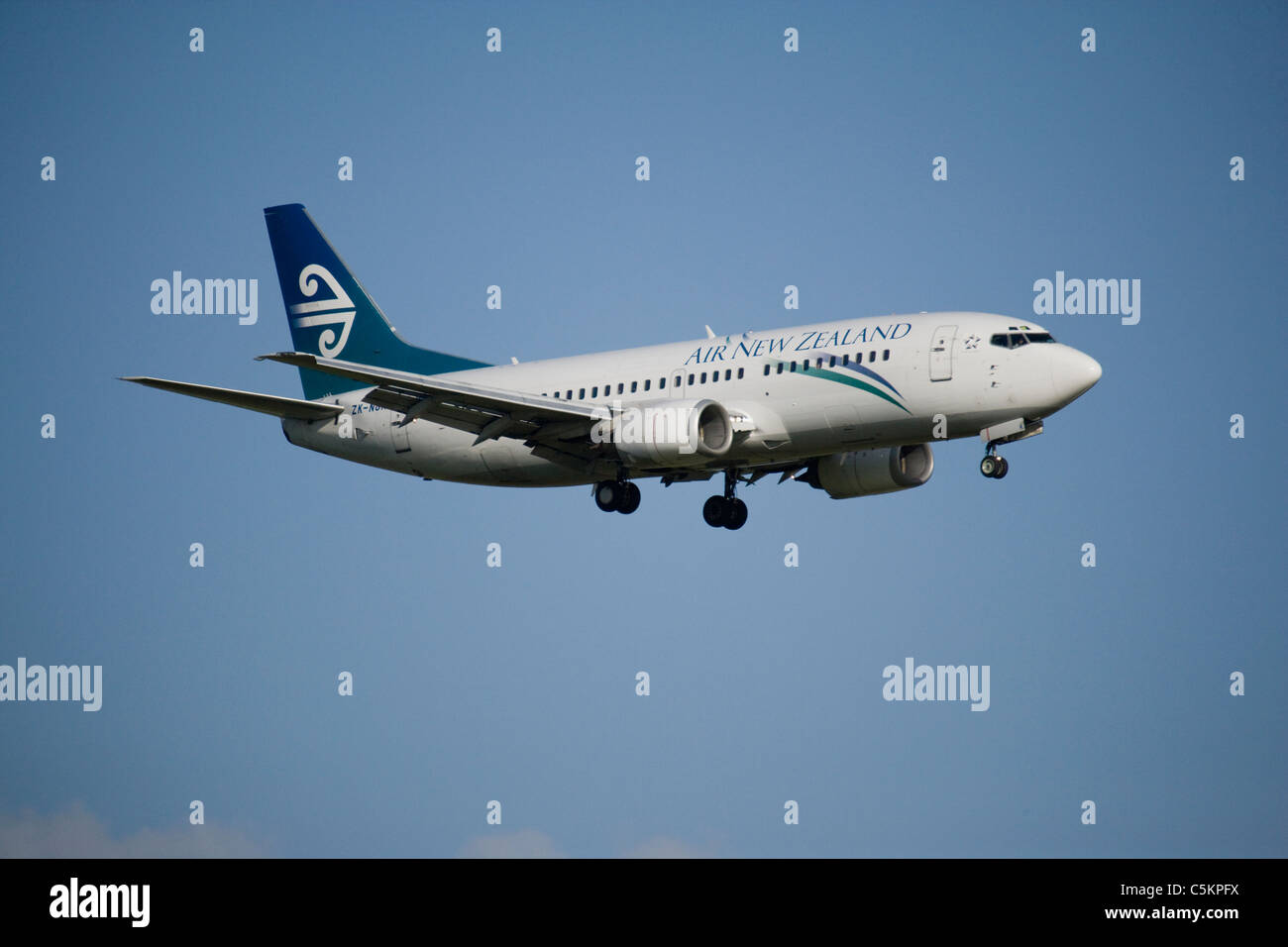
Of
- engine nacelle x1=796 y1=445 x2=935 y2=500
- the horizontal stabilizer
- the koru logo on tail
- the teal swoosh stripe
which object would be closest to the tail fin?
the koru logo on tail

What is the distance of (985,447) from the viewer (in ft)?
146

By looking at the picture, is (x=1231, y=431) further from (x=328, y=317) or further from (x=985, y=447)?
(x=328, y=317)

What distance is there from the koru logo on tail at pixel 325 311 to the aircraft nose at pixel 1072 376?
82.2 ft

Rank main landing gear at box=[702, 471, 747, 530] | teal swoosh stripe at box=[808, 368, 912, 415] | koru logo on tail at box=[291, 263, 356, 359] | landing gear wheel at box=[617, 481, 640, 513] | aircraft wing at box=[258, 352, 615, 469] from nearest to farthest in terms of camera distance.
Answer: teal swoosh stripe at box=[808, 368, 912, 415]
aircraft wing at box=[258, 352, 615, 469]
landing gear wheel at box=[617, 481, 640, 513]
main landing gear at box=[702, 471, 747, 530]
koru logo on tail at box=[291, 263, 356, 359]

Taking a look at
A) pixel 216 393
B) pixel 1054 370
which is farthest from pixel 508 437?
pixel 1054 370

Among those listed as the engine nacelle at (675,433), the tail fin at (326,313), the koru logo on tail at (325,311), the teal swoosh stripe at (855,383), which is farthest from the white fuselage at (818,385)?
the koru logo on tail at (325,311)

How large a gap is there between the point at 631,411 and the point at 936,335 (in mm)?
8454

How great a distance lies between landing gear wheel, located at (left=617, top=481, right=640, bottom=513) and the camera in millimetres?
50094

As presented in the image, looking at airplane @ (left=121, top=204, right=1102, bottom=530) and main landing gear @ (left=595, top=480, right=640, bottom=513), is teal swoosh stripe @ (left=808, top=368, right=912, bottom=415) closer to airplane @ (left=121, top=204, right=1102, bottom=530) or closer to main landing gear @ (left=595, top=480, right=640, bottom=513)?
airplane @ (left=121, top=204, right=1102, bottom=530)

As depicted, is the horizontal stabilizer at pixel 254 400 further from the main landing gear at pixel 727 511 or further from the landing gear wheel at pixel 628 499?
the main landing gear at pixel 727 511

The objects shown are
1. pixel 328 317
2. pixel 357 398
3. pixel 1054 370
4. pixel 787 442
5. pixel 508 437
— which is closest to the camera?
pixel 1054 370

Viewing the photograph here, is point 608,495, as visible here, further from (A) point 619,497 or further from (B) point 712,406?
(B) point 712,406

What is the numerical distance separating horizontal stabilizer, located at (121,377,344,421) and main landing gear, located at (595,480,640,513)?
9268 mm

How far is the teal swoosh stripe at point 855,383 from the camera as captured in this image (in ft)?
146
